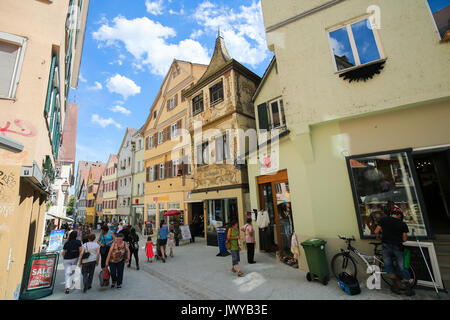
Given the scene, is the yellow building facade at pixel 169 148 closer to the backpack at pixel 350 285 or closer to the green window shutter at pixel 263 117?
the green window shutter at pixel 263 117

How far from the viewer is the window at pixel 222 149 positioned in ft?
42.8

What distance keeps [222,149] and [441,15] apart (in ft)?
33.6

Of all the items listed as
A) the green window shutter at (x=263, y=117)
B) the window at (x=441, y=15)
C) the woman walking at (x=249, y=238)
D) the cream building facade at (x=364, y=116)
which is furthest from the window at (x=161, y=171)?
the window at (x=441, y=15)

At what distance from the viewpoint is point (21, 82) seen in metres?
5.00

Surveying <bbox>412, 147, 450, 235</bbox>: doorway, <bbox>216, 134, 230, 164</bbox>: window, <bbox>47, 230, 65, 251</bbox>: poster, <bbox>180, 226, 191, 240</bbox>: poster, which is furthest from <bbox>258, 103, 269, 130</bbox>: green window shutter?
<bbox>47, 230, 65, 251</bbox>: poster

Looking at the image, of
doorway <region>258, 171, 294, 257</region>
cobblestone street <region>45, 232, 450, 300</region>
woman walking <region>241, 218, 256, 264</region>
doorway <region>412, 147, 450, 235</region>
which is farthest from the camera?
doorway <region>258, 171, 294, 257</region>

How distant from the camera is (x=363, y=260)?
5758 millimetres

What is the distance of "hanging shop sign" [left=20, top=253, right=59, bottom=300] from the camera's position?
568 cm

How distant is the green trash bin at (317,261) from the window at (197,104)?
1172cm

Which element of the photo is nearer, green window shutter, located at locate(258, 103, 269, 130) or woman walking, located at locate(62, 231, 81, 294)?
woman walking, located at locate(62, 231, 81, 294)

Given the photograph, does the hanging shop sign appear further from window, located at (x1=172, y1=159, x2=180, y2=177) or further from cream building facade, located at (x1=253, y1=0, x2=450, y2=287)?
window, located at (x1=172, y1=159, x2=180, y2=177)

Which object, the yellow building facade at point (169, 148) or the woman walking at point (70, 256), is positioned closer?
the woman walking at point (70, 256)
